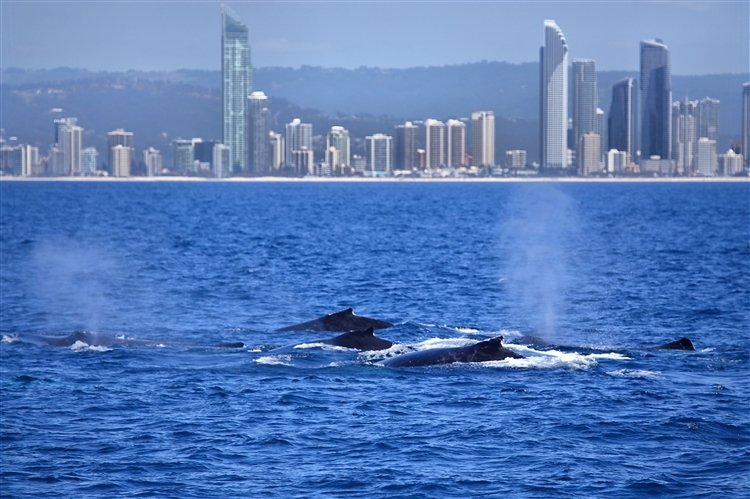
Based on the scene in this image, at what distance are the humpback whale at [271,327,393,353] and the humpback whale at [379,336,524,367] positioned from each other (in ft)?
6.13

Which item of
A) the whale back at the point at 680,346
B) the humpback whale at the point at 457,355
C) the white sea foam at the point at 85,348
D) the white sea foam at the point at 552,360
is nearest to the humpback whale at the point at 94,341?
the white sea foam at the point at 85,348

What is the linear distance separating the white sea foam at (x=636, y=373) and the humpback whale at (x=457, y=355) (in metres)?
2.45

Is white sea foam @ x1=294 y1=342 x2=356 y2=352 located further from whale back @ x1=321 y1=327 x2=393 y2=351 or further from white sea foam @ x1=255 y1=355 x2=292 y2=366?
white sea foam @ x1=255 y1=355 x2=292 y2=366

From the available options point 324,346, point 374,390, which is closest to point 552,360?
point 374,390

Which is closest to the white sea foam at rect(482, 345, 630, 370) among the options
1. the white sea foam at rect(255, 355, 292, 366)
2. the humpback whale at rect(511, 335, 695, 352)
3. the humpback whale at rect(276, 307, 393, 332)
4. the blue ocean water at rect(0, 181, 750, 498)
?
the blue ocean water at rect(0, 181, 750, 498)

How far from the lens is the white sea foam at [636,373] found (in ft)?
80.1

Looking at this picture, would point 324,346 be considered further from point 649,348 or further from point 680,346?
point 680,346

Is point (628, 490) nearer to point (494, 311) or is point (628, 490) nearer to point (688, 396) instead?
point (688, 396)

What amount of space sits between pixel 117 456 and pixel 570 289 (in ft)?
100

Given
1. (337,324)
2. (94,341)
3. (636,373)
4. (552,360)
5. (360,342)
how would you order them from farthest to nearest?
(337,324) < (94,341) < (360,342) < (552,360) < (636,373)

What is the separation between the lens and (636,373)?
24766 millimetres

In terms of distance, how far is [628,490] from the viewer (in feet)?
53.7

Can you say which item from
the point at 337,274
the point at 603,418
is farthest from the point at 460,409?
the point at 337,274

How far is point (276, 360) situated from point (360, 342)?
2.69m
